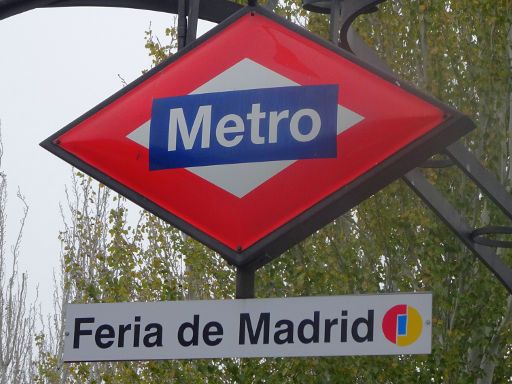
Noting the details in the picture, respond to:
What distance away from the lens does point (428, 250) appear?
430 inches

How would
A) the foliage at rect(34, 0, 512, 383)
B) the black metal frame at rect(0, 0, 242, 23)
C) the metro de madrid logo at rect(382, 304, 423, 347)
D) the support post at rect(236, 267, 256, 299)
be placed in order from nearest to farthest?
the metro de madrid logo at rect(382, 304, 423, 347) < the support post at rect(236, 267, 256, 299) < the black metal frame at rect(0, 0, 242, 23) < the foliage at rect(34, 0, 512, 383)

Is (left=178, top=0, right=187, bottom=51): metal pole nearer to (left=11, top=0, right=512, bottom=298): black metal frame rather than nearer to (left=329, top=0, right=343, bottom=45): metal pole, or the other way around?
(left=11, top=0, right=512, bottom=298): black metal frame

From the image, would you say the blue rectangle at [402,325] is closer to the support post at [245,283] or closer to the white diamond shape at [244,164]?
the support post at [245,283]

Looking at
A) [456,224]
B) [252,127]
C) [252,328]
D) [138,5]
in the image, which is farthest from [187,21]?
[252,328]

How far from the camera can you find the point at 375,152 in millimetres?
3879

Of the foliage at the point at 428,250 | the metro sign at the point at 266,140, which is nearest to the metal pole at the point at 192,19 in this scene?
the metro sign at the point at 266,140

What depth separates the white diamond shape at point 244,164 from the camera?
389cm

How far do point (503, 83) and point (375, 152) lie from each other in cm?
792

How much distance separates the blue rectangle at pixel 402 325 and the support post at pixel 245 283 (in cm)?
51

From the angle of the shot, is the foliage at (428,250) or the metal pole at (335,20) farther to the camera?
the foliage at (428,250)

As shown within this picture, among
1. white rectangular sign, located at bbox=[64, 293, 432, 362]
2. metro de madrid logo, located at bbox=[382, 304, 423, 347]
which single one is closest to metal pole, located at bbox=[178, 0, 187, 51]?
white rectangular sign, located at bbox=[64, 293, 432, 362]

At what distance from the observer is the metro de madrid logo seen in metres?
3.49

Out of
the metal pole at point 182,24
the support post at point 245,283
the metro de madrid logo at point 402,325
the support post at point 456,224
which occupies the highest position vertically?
the metal pole at point 182,24

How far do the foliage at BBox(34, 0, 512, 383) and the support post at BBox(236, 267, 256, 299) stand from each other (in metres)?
6.97
